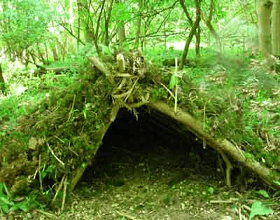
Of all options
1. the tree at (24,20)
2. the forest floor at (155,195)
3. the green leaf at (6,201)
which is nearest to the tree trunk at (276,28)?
the tree at (24,20)

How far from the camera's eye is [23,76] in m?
7.94

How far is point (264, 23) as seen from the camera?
7633mm

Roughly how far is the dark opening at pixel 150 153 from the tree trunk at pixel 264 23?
14.6ft

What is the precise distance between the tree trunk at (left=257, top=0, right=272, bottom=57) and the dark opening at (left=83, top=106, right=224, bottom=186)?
4.45 meters

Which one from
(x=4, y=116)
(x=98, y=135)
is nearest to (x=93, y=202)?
(x=98, y=135)

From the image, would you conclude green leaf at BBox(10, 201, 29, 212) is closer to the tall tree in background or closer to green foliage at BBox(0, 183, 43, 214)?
green foliage at BBox(0, 183, 43, 214)

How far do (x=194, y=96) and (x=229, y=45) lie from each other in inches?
245

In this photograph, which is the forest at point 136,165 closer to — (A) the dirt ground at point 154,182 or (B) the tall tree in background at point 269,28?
(A) the dirt ground at point 154,182

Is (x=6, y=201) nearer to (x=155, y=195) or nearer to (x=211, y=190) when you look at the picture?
(x=155, y=195)

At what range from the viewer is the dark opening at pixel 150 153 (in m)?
3.39

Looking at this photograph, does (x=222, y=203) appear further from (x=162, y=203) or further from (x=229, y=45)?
(x=229, y=45)

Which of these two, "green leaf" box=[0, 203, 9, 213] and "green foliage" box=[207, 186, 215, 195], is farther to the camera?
"green foliage" box=[207, 186, 215, 195]

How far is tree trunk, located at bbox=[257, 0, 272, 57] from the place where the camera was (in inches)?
296

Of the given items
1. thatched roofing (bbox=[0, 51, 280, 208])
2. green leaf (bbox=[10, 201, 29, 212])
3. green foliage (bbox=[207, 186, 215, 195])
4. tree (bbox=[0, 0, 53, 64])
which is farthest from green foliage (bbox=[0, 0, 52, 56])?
green foliage (bbox=[207, 186, 215, 195])
